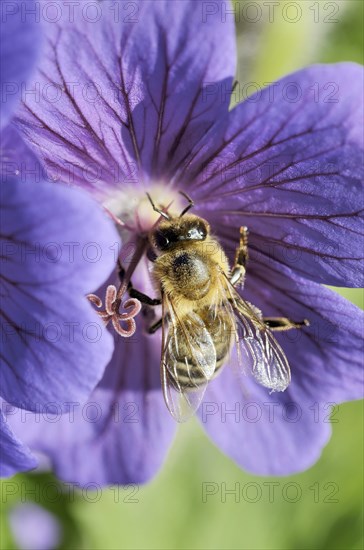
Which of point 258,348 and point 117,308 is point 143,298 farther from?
point 258,348

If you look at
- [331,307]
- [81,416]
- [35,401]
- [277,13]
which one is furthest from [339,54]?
[35,401]

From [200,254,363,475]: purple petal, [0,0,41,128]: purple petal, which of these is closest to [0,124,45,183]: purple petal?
[0,0,41,128]: purple petal

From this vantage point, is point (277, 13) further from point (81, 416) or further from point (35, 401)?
point (35, 401)

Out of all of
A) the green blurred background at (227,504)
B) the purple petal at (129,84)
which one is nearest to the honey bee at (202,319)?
the purple petal at (129,84)

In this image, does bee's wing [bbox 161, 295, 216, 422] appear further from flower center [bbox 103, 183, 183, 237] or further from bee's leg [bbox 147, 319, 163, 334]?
flower center [bbox 103, 183, 183, 237]

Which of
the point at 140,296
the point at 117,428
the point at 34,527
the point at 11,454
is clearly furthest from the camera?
the point at 34,527

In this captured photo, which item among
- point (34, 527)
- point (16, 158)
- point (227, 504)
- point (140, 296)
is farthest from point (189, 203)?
point (34, 527)

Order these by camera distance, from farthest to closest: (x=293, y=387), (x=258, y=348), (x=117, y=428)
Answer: (x=117, y=428), (x=293, y=387), (x=258, y=348)
